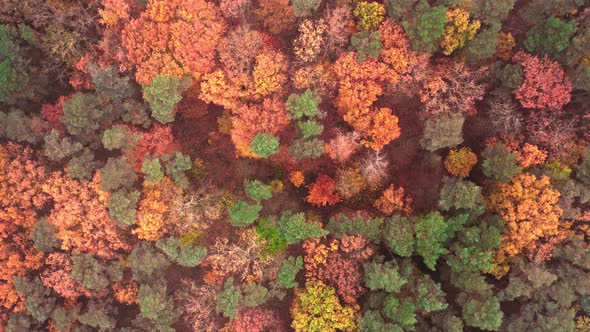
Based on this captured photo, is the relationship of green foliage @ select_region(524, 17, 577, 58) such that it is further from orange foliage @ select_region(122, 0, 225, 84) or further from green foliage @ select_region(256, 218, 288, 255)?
green foliage @ select_region(256, 218, 288, 255)

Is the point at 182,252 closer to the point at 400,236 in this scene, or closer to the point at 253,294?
the point at 253,294

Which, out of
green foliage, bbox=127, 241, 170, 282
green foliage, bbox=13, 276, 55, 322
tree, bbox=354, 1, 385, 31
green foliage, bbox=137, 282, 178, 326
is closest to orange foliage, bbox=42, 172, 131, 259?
green foliage, bbox=127, 241, 170, 282

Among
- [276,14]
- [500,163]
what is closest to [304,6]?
[276,14]

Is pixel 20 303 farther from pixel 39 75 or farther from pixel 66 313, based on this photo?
pixel 39 75

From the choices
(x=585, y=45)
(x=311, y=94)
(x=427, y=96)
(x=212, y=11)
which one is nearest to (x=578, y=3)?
(x=585, y=45)

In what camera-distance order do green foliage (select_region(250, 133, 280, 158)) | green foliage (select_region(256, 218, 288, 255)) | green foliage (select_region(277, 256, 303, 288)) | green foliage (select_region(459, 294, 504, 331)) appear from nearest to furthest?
green foliage (select_region(459, 294, 504, 331))
green foliage (select_region(250, 133, 280, 158))
green foliage (select_region(277, 256, 303, 288))
green foliage (select_region(256, 218, 288, 255))

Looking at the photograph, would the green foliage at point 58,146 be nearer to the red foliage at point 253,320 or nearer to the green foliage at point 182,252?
the green foliage at point 182,252
